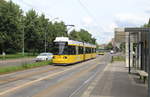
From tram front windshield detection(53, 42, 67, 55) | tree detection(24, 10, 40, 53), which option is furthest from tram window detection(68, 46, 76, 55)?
→ tree detection(24, 10, 40, 53)

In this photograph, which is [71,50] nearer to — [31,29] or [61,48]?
[61,48]

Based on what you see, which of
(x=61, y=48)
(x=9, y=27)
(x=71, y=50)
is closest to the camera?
(x=61, y=48)

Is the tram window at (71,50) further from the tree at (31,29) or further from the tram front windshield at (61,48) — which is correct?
the tree at (31,29)

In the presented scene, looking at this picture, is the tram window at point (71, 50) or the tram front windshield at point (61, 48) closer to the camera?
the tram front windshield at point (61, 48)

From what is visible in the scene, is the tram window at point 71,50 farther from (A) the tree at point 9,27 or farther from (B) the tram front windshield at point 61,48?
(A) the tree at point 9,27

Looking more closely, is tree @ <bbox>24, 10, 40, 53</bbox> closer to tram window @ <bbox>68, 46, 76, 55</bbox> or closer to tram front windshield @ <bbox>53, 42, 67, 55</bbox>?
tram window @ <bbox>68, 46, 76, 55</bbox>

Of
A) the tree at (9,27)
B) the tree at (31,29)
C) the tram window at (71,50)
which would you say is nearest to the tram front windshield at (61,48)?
the tram window at (71,50)

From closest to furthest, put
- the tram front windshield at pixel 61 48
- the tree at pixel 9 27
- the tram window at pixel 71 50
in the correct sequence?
the tram front windshield at pixel 61 48
the tram window at pixel 71 50
the tree at pixel 9 27

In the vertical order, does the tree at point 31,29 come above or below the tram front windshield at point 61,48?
above

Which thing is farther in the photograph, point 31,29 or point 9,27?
point 31,29

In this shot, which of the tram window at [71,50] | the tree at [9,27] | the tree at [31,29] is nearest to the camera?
the tram window at [71,50]

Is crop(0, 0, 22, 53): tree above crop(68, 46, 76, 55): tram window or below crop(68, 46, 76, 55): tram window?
above

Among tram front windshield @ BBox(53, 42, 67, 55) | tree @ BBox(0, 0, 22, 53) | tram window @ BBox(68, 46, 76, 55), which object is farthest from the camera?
tree @ BBox(0, 0, 22, 53)

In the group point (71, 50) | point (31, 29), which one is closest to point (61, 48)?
point (71, 50)
